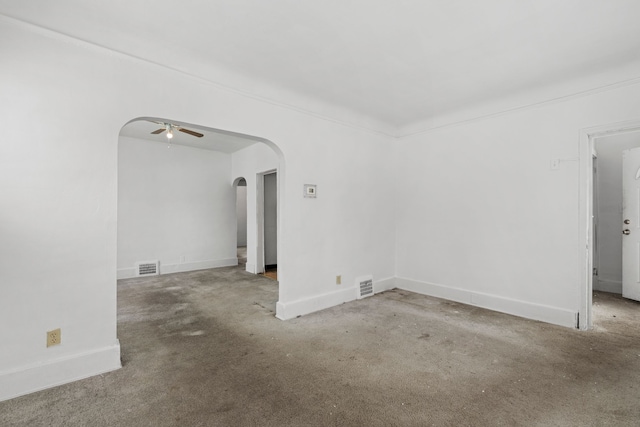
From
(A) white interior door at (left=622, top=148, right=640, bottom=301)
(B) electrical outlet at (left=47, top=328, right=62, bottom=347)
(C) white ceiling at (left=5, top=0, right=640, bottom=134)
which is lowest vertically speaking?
(B) electrical outlet at (left=47, top=328, right=62, bottom=347)

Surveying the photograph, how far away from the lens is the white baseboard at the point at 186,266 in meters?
5.43

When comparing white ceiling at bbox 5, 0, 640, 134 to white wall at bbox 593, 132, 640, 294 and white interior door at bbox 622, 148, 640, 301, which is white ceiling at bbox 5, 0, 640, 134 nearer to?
white interior door at bbox 622, 148, 640, 301

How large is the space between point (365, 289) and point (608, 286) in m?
3.66

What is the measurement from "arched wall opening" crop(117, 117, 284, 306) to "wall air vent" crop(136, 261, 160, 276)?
0.04 ft

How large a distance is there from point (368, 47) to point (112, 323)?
3.04 m

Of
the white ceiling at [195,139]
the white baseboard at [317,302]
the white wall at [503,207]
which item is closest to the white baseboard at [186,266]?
the white ceiling at [195,139]

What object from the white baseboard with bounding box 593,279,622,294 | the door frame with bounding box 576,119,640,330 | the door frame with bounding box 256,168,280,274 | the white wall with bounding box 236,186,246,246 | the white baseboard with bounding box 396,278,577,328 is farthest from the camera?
the white wall with bounding box 236,186,246,246

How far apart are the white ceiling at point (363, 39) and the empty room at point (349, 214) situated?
0.02m

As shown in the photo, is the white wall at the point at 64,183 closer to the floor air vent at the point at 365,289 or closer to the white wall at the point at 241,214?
the floor air vent at the point at 365,289

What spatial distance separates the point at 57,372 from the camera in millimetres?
2070

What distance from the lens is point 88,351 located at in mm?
2197

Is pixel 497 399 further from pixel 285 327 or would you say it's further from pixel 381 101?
pixel 381 101

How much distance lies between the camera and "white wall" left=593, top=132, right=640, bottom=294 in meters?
4.38

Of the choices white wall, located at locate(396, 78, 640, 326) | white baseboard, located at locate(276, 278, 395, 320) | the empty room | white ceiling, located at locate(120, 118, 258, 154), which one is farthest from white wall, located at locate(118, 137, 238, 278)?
white wall, located at locate(396, 78, 640, 326)
